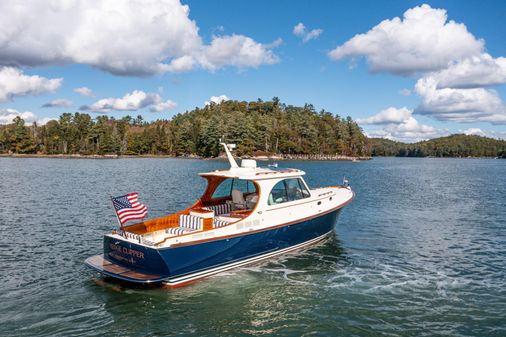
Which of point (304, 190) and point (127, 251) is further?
point (304, 190)

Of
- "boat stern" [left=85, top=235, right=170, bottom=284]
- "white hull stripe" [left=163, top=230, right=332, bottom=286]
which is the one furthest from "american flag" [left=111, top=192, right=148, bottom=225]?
"white hull stripe" [left=163, top=230, right=332, bottom=286]

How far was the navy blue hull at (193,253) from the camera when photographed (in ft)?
41.7

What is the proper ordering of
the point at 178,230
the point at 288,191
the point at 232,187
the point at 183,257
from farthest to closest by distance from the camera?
the point at 232,187 → the point at 288,191 → the point at 178,230 → the point at 183,257

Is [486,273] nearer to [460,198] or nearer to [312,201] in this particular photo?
[312,201]

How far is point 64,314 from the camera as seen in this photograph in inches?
445

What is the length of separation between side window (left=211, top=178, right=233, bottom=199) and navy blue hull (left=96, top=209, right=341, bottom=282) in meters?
3.59

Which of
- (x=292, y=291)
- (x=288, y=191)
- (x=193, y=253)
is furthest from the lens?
(x=288, y=191)

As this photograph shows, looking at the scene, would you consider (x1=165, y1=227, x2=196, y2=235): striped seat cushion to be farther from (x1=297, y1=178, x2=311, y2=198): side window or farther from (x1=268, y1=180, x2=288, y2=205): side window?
(x1=297, y1=178, x2=311, y2=198): side window

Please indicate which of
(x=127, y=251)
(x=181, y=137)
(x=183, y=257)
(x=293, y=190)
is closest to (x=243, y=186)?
(x=293, y=190)

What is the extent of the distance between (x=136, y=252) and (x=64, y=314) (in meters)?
2.63

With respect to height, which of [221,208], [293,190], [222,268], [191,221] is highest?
[293,190]

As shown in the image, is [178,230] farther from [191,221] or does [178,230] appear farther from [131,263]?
[131,263]

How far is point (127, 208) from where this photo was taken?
13250 mm

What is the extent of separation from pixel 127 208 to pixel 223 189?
5.84 meters
